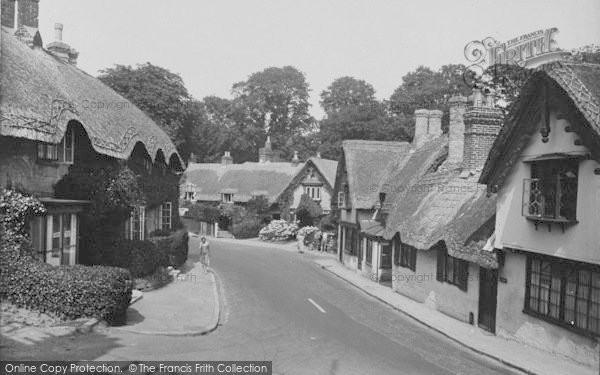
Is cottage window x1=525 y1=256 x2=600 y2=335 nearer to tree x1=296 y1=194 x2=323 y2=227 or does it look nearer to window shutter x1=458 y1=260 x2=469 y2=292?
window shutter x1=458 y1=260 x2=469 y2=292

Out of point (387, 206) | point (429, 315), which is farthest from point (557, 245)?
point (387, 206)

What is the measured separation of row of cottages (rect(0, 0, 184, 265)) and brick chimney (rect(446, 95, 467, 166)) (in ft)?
45.0

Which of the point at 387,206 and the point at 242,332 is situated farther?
the point at 387,206

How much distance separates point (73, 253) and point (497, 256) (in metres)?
13.1

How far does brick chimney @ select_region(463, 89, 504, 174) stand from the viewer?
69.0 feet

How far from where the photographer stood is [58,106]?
53.1 feet

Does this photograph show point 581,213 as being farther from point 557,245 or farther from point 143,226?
point 143,226

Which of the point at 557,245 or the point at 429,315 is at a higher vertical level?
the point at 557,245

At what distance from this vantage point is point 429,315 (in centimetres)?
1938

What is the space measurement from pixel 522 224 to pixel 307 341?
6.70 meters

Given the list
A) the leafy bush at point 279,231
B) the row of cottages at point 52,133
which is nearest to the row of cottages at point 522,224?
the row of cottages at point 52,133

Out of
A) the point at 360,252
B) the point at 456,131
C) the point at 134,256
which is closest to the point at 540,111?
the point at 456,131

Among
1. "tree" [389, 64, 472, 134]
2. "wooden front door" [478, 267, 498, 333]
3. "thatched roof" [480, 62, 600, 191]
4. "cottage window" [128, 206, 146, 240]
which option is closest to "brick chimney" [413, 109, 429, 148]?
"thatched roof" [480, 62, 600, 191]

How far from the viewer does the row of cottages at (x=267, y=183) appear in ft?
169
